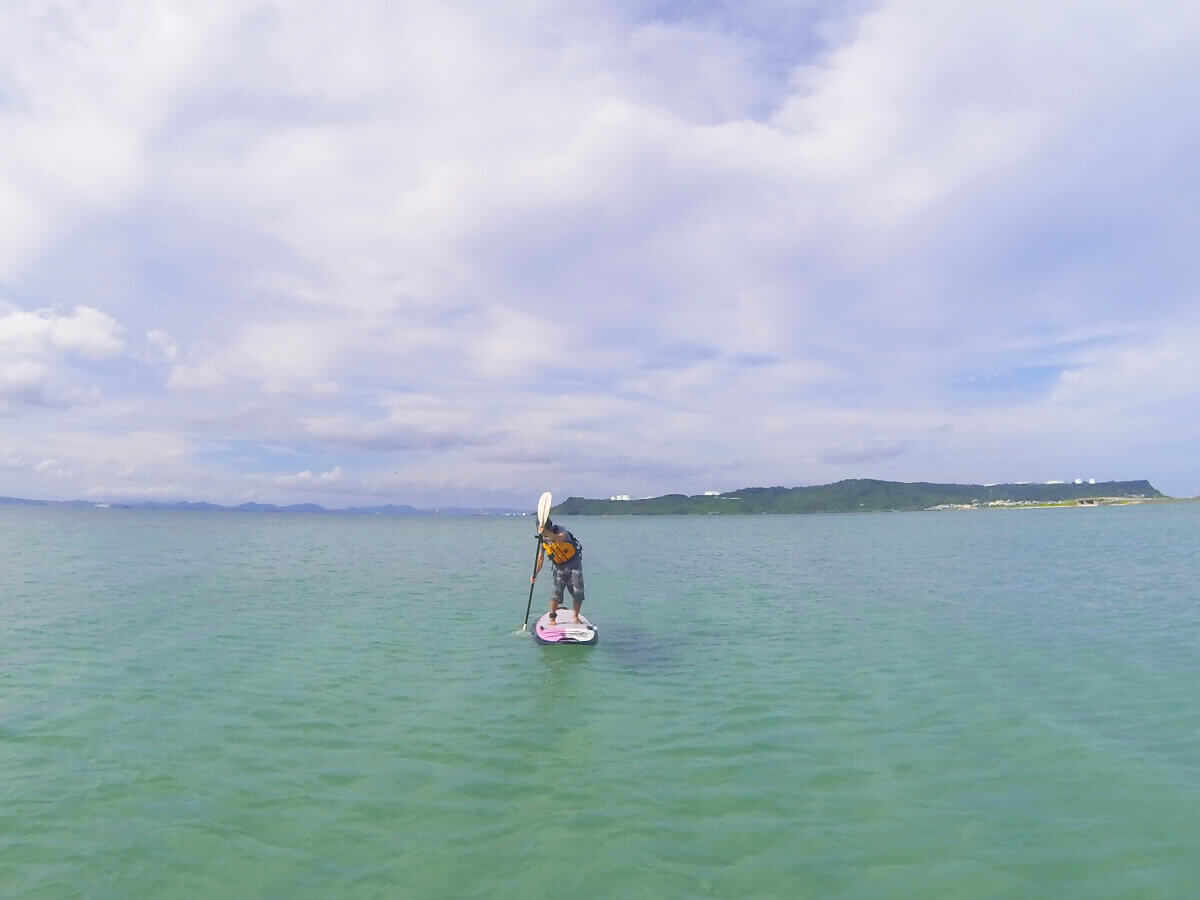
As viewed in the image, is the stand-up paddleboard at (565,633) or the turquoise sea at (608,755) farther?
the stand-up paddleboard at (565,633)

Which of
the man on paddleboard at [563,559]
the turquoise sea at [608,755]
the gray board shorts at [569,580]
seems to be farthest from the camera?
the gray board shorts at [569,580]

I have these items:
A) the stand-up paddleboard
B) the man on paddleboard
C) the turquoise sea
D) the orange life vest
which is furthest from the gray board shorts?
the turquoise sea

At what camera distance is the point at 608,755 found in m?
13.6

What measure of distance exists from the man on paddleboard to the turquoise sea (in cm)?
225

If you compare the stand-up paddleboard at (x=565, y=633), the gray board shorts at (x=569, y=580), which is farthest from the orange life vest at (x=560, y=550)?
the stand-up paddleboard at (x=565, y=633)

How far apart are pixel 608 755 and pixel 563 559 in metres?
11.0

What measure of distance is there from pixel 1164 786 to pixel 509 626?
21516mm

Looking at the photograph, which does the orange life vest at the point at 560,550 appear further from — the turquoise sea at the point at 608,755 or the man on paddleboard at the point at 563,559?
the turquoise sea at the point at 608,755

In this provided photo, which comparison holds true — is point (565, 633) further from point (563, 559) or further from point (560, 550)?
point (560, 550)

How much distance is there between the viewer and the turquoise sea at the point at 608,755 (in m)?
9.30

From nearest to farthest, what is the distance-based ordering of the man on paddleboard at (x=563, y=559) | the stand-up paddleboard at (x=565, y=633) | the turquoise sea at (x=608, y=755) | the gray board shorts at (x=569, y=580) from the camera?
the turquoise sea at (x=608, y=755) → the stand-up paddleboard at (x=565, y=633) → the man on paddleboard at (x=563, y=559) → the gray board shorts at (x=569, y=580)

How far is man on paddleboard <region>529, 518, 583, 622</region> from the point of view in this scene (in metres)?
23.9

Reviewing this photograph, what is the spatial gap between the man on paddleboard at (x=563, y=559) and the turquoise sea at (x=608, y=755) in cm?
225

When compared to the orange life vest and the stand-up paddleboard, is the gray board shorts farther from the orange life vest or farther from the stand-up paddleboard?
the stand-up paddleboard
